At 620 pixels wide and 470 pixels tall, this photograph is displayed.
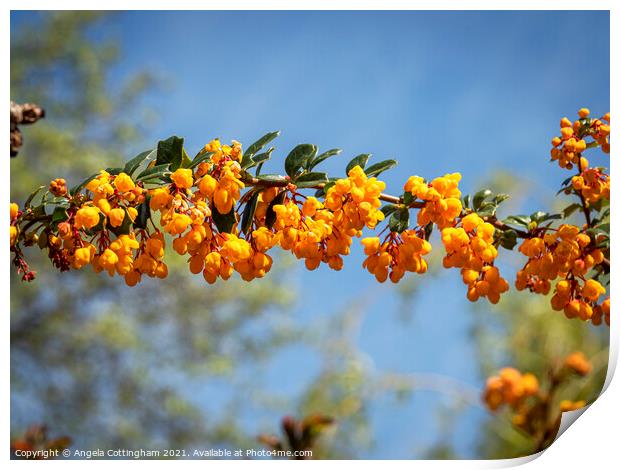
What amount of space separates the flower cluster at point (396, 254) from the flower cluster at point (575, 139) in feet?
0.66

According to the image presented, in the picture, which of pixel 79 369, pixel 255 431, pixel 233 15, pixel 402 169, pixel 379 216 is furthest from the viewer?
pixel 79 369

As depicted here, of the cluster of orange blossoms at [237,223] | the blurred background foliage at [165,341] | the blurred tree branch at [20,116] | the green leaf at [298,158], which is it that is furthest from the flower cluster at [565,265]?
the blurred background foliage at [165,341]

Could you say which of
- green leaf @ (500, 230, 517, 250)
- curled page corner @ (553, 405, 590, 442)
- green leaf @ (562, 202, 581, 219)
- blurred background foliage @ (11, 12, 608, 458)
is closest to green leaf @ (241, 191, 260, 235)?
green leaf @ (500, 230, 517, 250)

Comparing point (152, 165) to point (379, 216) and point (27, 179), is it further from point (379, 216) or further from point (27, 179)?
point (27, 179)

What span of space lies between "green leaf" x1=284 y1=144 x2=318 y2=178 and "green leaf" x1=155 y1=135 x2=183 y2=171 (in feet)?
0.29

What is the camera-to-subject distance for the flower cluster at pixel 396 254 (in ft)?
1.81

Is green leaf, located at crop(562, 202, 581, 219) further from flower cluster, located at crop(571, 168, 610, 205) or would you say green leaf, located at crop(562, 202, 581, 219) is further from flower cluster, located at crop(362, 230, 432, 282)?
flower cluster, located at crop(362, 230, 432, 282)

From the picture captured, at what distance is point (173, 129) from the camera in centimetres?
124

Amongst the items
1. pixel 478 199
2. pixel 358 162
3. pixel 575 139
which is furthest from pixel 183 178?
pixel 575 139

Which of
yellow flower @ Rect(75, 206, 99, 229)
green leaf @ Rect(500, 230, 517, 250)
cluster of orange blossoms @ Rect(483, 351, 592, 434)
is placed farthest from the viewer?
cluster of orange blossoms @ Rect(483, 351, 592, 434)

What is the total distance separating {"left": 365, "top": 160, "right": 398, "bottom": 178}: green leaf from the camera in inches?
22.2
